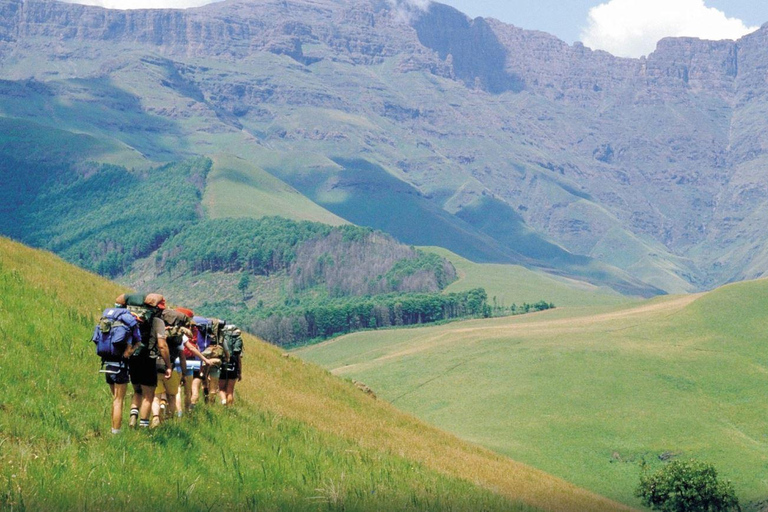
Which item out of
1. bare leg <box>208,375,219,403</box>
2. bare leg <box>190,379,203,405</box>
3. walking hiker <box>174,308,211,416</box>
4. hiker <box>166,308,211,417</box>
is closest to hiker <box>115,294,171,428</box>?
hiker <box>166,308,211,417</box>

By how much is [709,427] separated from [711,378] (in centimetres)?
2460

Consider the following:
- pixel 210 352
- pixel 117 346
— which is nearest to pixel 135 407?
pixel 117 346

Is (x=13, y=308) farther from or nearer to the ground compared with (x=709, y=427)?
farther from the ground

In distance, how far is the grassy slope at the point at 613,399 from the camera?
131 metres

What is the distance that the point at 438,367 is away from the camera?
193875 mm

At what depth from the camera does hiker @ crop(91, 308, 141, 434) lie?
23109 mm

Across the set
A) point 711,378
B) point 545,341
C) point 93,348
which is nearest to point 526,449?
point 711,378

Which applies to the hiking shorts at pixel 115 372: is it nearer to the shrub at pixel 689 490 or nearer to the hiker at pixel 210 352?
the hiker at pixel 210 352

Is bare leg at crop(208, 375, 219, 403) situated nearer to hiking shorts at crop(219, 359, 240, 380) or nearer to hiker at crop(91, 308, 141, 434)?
hiking shorts at crop(219, 359, 240, 380)

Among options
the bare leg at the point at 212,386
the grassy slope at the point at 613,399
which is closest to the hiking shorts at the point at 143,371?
the bare leg at the point at 212,386

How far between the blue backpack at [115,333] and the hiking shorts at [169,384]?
2288 mm

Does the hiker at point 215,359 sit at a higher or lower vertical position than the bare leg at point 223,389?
higher

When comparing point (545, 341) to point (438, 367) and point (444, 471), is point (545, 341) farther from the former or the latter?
point (444, 471)

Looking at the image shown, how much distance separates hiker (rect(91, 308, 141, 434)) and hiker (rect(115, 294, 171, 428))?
0.38m
